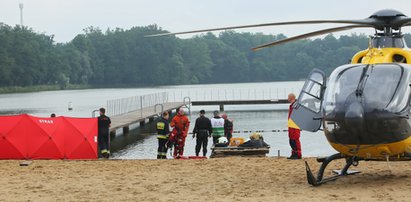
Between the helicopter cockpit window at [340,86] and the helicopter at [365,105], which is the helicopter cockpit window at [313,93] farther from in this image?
the helicopter cockpit window at [340,86]

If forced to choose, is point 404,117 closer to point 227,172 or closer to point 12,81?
point 227,172

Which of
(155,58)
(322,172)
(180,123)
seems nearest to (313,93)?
(322,172)

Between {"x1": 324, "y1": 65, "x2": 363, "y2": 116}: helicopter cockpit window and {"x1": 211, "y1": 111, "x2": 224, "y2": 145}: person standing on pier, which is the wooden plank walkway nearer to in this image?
{"x1": 211, "y1": 111, "x2": 224, "y2": 145}: person standing on pier

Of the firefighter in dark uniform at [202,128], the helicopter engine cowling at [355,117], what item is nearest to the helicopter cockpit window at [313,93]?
the helicopter engine cowling at [355,117]

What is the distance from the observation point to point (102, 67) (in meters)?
153

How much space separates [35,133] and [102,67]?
452 feet

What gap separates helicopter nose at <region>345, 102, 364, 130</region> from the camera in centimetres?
984

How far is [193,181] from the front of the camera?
12156 millimetres

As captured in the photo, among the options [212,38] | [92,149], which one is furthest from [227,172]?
[212,38]

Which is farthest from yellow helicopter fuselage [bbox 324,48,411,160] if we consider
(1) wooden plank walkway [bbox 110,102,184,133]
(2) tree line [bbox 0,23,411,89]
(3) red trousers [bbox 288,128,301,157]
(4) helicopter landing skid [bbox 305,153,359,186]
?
(2) tree line [bbox 0,23,411,89]

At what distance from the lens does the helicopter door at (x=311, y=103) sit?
11258mm

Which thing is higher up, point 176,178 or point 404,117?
point 404,117

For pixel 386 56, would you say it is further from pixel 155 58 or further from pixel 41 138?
pixel 155 58

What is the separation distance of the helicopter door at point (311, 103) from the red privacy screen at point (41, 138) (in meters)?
7.37
